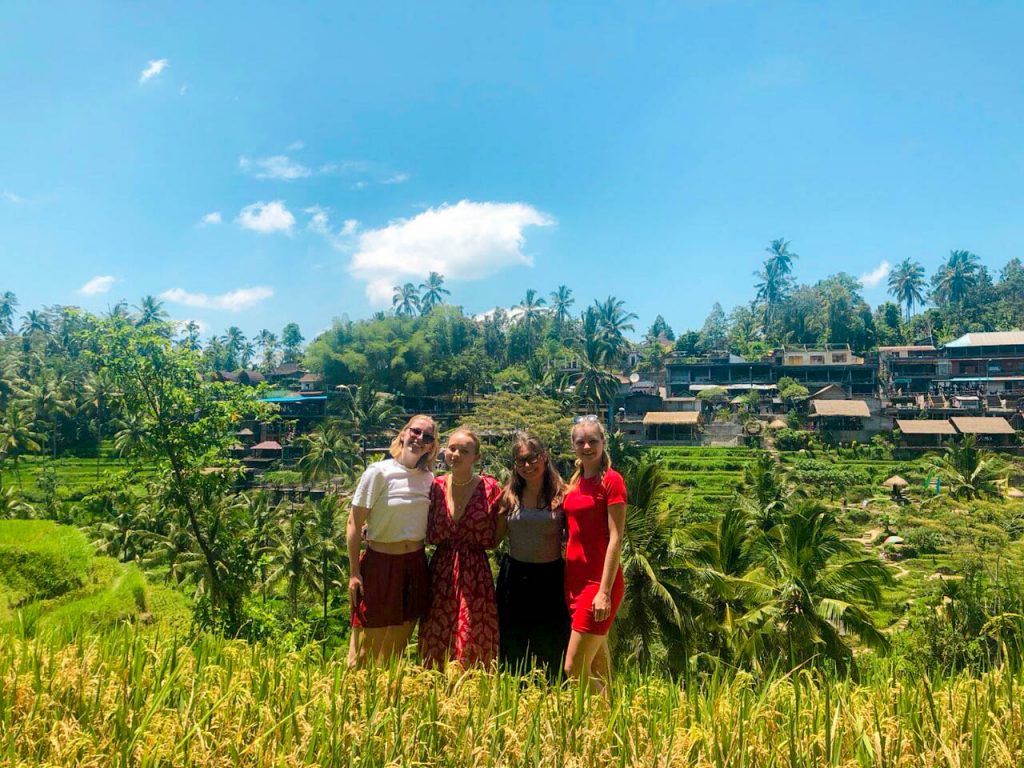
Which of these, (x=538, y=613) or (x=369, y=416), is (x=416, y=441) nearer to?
(x=538, y=613)

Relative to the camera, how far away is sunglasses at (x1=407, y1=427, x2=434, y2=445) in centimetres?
311

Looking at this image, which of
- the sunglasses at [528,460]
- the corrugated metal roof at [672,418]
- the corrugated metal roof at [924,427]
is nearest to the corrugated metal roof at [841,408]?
the corrugated metal roof at [924,427]

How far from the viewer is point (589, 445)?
9.89 feet

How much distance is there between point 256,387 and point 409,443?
7.28m

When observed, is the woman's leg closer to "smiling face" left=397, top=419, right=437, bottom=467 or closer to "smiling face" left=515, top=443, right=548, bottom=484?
"smiling face" left=515, top=443, right=548, bottom=484

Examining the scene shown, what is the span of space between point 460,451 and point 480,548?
A: 0.50 metres

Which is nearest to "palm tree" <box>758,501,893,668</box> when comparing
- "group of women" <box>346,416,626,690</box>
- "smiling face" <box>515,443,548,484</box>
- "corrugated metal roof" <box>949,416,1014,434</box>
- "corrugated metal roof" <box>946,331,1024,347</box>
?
"group of women" <box>346,416,626,690</box>

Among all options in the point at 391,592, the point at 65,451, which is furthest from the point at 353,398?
the point at 391,592

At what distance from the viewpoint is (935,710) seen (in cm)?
205

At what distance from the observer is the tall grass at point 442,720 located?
5.86ft

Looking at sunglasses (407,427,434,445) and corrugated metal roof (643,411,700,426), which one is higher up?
sunglasses (407,427,434,445)

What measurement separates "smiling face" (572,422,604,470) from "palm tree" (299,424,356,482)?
1154 inches

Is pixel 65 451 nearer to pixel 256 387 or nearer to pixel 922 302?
pixel 256 387

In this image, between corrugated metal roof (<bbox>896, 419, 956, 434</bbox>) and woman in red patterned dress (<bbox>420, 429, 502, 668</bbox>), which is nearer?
woman in red patterned dress (<bbox>420, 429, 502, 668</bbox>)
